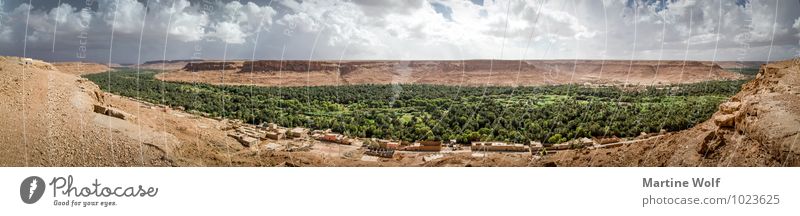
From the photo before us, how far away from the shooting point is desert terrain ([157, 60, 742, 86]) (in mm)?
42469

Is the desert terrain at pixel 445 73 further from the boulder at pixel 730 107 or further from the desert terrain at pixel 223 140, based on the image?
the boulder at pixel 730 107

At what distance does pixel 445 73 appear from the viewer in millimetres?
43312

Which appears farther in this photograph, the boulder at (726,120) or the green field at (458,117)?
the green field at (458,117)

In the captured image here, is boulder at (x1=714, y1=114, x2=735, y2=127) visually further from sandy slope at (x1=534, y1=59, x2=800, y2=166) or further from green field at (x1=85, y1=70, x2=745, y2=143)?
green field at (x1=85, y1=70, x2=745, y2=143)

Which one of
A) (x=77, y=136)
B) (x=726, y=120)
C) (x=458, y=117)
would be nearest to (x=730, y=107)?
(x=726, y=120)

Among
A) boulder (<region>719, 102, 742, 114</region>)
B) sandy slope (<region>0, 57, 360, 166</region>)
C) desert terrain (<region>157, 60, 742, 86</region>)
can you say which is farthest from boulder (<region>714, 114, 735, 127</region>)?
desert terrain (<region>157, 60, 742, 86</region>)

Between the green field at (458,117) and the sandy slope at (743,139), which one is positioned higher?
the sandy slope at (743,139)

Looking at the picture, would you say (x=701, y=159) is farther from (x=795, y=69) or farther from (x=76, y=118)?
(x=76, y=118)

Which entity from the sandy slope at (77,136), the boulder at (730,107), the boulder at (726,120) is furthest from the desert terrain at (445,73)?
the boulder at (726,120)

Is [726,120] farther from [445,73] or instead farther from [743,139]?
[445,73]

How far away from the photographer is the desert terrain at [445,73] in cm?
4247

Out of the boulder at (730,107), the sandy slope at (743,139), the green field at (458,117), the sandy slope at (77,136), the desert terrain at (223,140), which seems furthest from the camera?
the green field at (458,117)

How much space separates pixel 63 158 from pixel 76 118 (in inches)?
48.5
